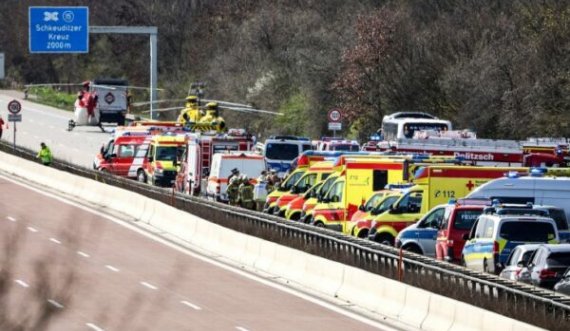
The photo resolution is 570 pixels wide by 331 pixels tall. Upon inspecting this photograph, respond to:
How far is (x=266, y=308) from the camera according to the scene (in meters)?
26.6

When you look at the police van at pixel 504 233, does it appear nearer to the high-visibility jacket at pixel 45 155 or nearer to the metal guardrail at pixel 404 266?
the metal guardrail at pixel 404 266

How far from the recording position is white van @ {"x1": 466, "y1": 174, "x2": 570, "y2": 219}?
31.0 metres

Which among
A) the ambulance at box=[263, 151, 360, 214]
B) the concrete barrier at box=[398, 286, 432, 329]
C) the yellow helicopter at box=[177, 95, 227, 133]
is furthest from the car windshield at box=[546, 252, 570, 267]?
the yellow helicopter at box=[177, 95, 227, 133]

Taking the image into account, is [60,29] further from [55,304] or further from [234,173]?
[55,304]

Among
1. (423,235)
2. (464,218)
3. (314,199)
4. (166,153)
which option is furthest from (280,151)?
(464,218)

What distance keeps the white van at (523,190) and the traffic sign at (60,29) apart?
3788 centimetres

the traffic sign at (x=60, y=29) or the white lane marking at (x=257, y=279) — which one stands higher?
the traffic sign at (x=60, y=29)

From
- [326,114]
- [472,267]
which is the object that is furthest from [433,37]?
[472,267]

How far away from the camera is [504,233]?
85.5ft

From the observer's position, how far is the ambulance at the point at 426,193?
32.1 meters

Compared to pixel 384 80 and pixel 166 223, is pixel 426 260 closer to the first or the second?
pixel 166 223

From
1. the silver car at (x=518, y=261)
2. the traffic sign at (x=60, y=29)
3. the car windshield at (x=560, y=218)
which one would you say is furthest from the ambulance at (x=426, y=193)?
the traffic sign at (x=60, y=29)

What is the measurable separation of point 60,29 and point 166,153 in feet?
47.9

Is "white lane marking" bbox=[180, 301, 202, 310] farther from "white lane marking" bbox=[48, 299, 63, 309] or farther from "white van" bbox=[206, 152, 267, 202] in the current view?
"white lane marking" bbox=[48, 299, 63, 309]
